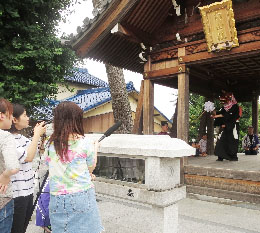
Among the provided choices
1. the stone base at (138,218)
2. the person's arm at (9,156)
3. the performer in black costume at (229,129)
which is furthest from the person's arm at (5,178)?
the performer in black costume at (229,129)

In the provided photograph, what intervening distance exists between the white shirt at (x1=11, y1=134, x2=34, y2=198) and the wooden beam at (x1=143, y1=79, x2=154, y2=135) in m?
4.28

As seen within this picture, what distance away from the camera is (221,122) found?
828cm

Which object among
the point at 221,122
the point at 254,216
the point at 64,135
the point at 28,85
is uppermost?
the point at 28,85

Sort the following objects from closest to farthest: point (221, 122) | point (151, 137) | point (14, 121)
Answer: point (14, 121), point (151, 137), point (221, 122)

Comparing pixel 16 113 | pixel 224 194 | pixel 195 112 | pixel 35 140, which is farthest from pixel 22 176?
pixel 195 112

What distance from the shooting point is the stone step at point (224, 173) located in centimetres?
567

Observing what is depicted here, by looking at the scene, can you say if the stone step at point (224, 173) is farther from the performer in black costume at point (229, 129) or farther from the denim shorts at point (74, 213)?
the denim shorts at point (74, 213)

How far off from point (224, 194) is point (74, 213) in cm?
451

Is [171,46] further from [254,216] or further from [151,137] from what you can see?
[254,216]

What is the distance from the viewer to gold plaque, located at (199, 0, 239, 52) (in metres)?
5.32

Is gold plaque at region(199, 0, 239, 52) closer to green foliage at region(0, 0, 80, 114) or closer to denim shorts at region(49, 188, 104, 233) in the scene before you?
green foliage at region(0, 0, 80, 114)

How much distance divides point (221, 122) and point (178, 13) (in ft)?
12.0

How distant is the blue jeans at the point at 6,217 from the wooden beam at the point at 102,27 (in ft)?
15.0

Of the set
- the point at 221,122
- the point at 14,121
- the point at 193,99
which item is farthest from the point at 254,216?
the point at 193,99
